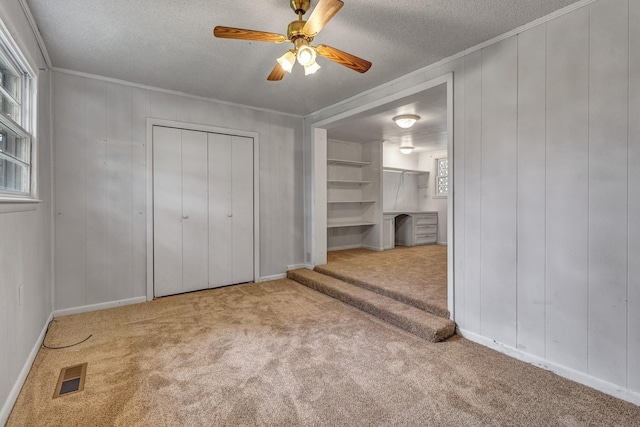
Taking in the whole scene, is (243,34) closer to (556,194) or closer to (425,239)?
(556,194)

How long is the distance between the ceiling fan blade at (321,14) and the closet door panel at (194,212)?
2.41 m

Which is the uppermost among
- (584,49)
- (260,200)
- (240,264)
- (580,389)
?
(584,49)

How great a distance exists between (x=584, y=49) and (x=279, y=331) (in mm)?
2991

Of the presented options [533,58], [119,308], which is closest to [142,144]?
[119,308]

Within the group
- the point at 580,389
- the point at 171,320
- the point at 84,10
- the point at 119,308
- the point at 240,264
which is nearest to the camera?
the point at 580,389

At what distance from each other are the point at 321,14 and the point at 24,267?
97.0 inches

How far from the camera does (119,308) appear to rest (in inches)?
128

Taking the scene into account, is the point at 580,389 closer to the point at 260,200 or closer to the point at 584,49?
the point at 584,49

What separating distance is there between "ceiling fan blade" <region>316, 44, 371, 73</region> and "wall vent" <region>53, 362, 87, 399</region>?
102 inches

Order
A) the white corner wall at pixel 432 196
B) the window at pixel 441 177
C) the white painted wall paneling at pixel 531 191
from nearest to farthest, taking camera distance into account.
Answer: the white painted wall paneling at pixel 531 191, the white corner wall at pixel 432 196, the window at pixel 441 177

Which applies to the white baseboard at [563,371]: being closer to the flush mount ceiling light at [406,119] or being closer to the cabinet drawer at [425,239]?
the flush mount ceiling light at [406,119]

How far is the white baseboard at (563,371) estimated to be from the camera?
5.84 ft

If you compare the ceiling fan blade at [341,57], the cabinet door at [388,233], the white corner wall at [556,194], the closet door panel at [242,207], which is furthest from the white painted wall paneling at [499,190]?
the cabinet door at [388,233]

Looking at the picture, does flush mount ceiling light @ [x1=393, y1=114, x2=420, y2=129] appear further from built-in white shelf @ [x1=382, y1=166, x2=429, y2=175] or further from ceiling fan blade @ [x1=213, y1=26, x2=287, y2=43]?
ceiling fan blade @ [x1=213, y1=26, x2=287, y2=43]
